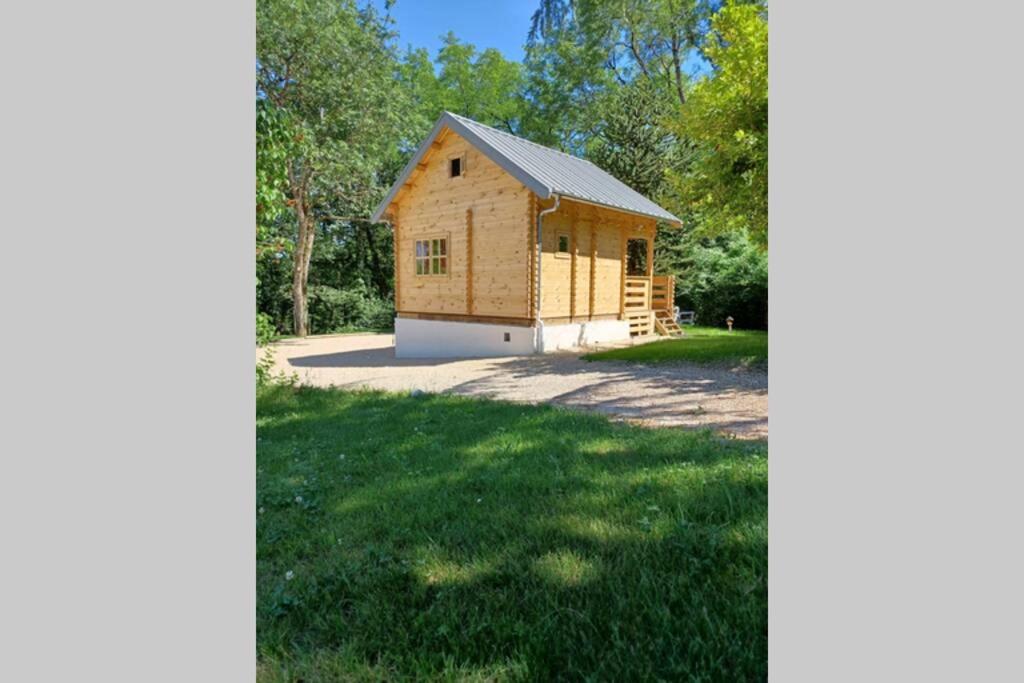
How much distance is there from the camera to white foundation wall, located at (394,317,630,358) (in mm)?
12305

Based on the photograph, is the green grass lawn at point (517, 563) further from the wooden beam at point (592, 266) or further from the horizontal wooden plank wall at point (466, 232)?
the wooden beam at point (592, 266)

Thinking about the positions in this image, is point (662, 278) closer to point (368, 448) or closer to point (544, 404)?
point (544, 404)

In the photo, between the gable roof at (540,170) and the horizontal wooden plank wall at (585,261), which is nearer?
the gable roof at (540,170)

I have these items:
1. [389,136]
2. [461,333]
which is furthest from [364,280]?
[461,333]

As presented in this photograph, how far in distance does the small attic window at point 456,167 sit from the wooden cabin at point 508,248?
2 centimetres

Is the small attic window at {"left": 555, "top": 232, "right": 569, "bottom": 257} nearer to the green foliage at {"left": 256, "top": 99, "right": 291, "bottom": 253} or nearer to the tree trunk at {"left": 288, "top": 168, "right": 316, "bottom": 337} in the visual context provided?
the green foliage at {"left": 256, "top": 99, "right": 291, "bottom": 253}

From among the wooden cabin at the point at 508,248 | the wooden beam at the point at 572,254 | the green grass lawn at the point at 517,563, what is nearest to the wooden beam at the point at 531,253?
the wooden cabin at the point at 508,248

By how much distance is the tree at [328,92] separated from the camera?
1714 cm

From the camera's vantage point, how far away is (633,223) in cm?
1510

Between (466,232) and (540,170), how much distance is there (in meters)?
2.38

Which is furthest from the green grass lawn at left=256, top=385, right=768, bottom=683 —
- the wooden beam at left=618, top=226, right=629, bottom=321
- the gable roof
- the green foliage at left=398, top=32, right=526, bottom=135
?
the wooden beam at left=618, top=226, right=629, bottom=321

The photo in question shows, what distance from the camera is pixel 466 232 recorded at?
43.3 feet

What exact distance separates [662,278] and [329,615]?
15.8 m

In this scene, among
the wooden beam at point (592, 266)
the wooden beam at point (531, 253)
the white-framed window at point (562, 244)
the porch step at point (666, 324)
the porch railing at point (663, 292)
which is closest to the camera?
the wooden beam at point (531, 253)
